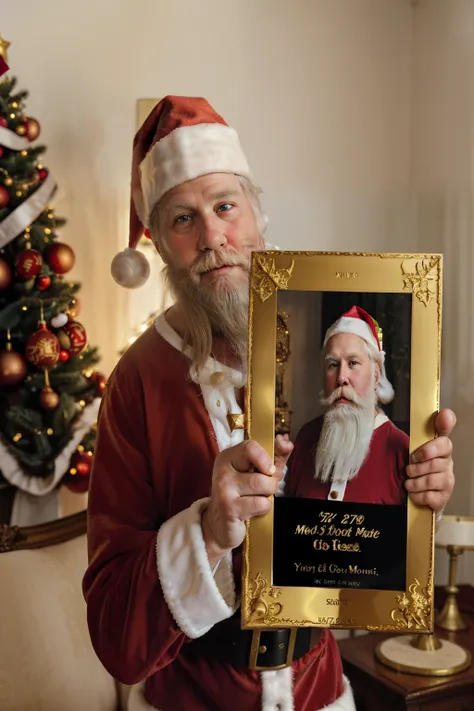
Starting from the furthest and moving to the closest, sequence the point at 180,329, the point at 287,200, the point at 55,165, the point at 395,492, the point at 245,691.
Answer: the point at 287,200 → the point at 55,165 → the point at 180,329 → the point at 245,691 → the point at 395,492

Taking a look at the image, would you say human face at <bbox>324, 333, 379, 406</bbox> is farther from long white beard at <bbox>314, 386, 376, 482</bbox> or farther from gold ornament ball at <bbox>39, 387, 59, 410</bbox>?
gold ornament ball at <bbox>39, 387, 59, 410</bbox>

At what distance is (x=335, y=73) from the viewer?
2.57m

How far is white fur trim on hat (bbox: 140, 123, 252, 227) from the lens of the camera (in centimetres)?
114

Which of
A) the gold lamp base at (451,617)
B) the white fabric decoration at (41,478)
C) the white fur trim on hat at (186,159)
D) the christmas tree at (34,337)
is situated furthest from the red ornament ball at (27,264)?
the gold lamp base at (451,617)

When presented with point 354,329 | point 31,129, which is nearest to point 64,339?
point 31,129

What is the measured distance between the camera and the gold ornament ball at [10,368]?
73.8 inches

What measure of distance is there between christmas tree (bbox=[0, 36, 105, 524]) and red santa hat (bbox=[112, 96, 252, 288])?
70 cm

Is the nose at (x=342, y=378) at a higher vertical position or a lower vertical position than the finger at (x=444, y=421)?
higher

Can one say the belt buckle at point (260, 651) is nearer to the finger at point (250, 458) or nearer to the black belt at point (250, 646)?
the black belt at point (250, 646)

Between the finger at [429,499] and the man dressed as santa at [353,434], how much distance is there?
17 millimetres

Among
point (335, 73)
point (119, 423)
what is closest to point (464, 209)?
point (335, 73)

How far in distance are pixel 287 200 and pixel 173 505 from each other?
1.74m

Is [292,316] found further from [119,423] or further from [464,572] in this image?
[464,572]

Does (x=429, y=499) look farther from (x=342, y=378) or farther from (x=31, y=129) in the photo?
(x=31, y=129)
